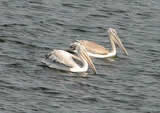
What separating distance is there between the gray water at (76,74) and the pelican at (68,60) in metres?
0.20

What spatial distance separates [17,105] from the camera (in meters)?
14.8

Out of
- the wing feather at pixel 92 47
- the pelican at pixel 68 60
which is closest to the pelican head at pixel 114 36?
the wing feather at pixel 92 47

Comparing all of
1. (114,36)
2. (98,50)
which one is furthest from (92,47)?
(114,36)

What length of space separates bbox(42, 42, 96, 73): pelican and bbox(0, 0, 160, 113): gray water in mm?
198

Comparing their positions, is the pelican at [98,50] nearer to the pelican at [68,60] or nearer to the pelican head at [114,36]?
the pelican head at [114,36]

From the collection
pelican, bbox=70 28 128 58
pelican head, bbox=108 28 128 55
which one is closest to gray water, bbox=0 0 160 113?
pelican, bbox=70 28 128 58

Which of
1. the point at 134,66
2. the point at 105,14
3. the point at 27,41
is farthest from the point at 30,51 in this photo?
the point at 105,14

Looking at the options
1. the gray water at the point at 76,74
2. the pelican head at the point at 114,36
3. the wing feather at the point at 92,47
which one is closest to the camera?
the gray water at the point at 76,74

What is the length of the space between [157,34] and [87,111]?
7.70m

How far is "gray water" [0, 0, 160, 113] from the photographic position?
15.4 metres

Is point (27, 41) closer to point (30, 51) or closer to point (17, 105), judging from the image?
point (30, 51)

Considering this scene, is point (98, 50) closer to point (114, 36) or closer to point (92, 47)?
point (92, 47)

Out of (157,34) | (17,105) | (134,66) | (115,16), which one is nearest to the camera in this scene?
(17,105)

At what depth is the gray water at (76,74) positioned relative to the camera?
15.4 meters
